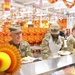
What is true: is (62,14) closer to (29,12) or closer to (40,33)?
(29,12)

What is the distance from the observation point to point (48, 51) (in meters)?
4.26

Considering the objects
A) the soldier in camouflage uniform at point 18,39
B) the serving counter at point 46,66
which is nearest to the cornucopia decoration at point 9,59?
the serving counter at point 46,66

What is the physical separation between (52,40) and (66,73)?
1.75m

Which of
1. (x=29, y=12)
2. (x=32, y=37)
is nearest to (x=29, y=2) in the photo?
(x=29, y=12)

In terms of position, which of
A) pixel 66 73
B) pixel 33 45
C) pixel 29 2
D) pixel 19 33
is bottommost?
pixel 33 45

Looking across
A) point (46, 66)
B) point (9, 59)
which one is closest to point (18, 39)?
point (46, 66)

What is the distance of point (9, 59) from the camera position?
50.4 inches

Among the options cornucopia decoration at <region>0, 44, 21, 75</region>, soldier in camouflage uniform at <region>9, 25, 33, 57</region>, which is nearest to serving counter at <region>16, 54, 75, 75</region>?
cornucopia decoration at <region>0, 44, 21, 75</region>

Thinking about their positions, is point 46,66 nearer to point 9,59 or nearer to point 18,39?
point 18,39

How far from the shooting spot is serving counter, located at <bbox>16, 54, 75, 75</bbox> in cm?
213

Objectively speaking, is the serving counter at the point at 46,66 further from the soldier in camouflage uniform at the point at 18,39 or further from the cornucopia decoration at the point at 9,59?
the soldier in camouflage uniform at the point at 18,39

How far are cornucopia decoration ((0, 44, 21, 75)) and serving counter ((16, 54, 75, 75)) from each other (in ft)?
1.87

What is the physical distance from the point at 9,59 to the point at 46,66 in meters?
1.22

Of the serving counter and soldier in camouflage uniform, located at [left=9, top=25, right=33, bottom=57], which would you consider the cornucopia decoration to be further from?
soldier in camouflage uniform, located at [left=9, top=25, right=33, bottom=57]
